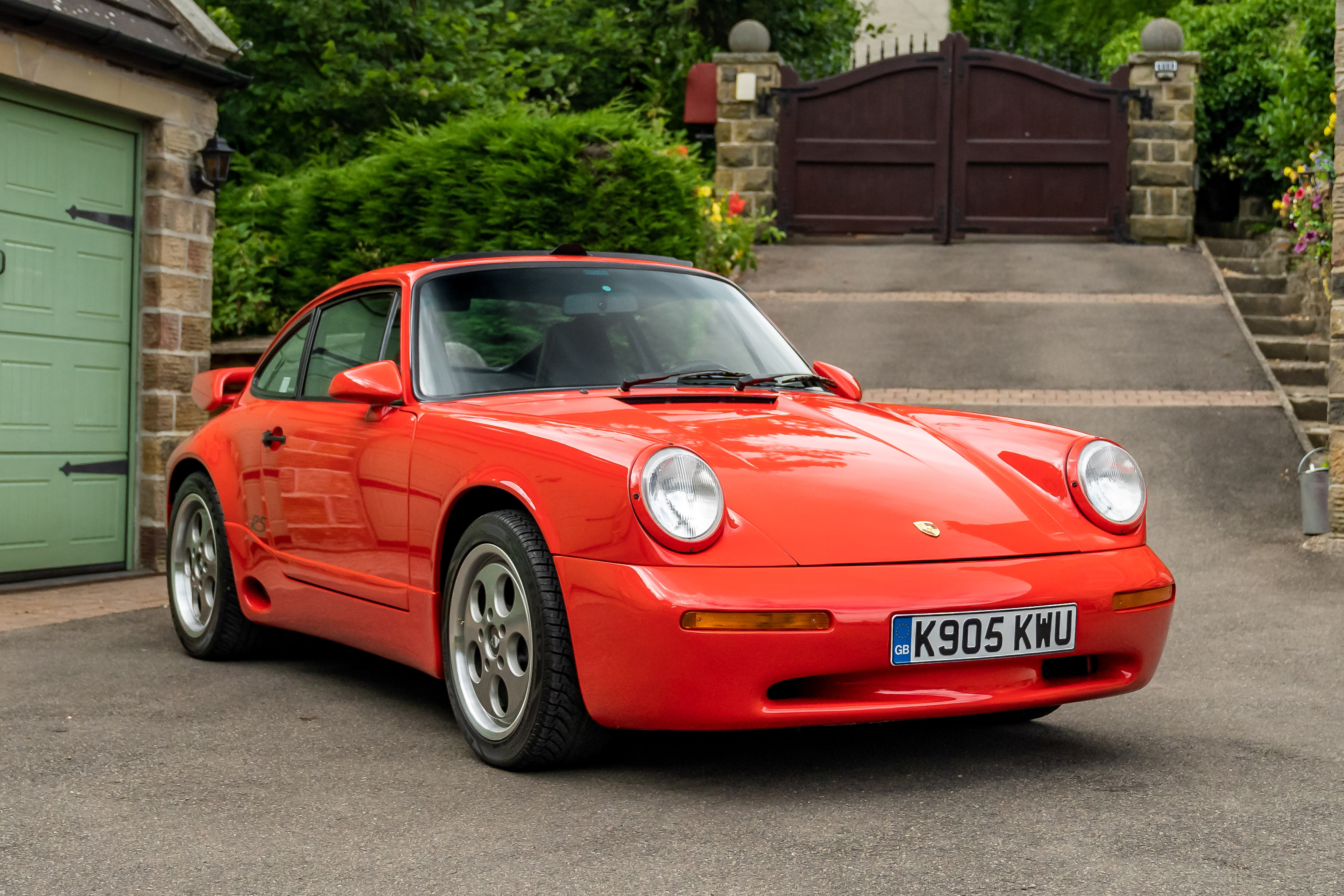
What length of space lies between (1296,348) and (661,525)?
→ 988 centimetres

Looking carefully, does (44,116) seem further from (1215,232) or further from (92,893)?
(1215,232)

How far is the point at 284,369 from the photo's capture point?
558 cm

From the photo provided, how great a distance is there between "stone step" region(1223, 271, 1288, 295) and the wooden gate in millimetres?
2983

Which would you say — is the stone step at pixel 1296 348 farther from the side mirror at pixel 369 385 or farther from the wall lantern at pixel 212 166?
the side mirror at pixel 369 385

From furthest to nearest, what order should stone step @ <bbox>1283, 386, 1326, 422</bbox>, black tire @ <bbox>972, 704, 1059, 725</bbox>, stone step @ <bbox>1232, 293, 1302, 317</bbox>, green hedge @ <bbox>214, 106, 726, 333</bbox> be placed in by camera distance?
stone step @ <bbox>1232, 293, 1302, 317</bbox>, green hedge @ <bbox>214, 106, 726, 333</bbox>, stone step @ <bbox>1283, 386, 1326, 422</bbox>, black tire @ <bbox>972, 704, 1059, 725</bbox>

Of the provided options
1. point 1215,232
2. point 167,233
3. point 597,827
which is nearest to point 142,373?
point 167,233

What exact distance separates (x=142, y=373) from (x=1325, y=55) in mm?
11555

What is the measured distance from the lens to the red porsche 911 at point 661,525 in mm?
3494

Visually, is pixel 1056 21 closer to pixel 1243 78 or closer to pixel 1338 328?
pixel 1243 78

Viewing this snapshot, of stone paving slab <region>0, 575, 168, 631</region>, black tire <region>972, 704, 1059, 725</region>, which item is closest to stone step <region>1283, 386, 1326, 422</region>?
black tire <region>972, 704, 1059, 725</region>

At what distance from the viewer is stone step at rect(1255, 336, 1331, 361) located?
11.8 metres

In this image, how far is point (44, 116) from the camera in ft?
25.9

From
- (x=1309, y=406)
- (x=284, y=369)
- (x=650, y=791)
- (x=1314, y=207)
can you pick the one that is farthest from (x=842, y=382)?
(x=1314, y=207)

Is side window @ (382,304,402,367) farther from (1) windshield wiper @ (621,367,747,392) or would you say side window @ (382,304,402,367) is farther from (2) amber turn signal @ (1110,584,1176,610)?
(2) amber turn signal @ (1110,584,1176,610)
